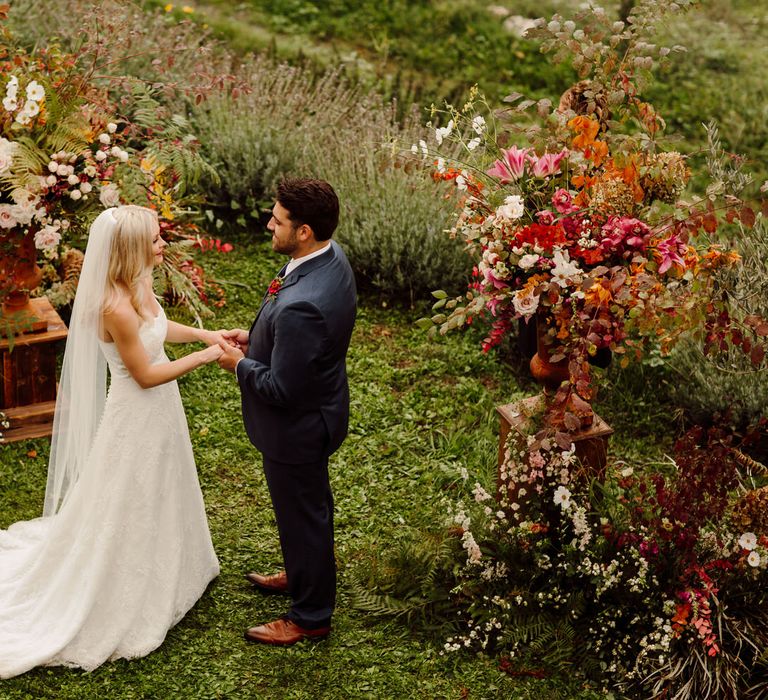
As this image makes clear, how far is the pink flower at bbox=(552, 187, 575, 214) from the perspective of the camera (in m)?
3.62

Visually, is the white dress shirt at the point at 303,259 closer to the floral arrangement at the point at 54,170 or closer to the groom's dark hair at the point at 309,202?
the groom's dark hair at the point at 309,202

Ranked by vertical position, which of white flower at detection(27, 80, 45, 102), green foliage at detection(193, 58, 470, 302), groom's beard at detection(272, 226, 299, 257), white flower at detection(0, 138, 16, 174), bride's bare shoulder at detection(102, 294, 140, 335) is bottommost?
green foliage at detection(193, 58, 470, 302)

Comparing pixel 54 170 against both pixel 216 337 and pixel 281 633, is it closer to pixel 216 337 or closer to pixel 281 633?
pixel 216 337

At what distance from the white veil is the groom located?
1.81ft

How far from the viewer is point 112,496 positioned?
404 centimetres

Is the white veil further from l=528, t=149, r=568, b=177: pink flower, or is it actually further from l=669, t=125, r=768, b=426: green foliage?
l=669, t=125, r=768, b=426: green foliage

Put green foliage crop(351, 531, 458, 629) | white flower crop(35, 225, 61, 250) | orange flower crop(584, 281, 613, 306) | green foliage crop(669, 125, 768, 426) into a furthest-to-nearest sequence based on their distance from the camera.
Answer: green foliage crop(669, 125, 768, 426) < white flower crop(35, 225, 61, 250) < green foliage crop(351, 531, 458, 629) < orange flower crop(584, 281, 613, 306)

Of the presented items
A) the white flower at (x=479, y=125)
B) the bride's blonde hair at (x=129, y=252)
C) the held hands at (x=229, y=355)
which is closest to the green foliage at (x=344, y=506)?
the held hands at (x=229, y=355)

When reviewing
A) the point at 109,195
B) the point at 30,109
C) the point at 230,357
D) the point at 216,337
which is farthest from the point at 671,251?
the point at 30,109

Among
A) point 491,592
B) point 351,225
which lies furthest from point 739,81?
point 491,592

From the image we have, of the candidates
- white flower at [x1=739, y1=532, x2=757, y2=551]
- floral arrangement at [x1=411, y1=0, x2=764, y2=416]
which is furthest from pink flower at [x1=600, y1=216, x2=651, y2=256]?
white flower at [x1=739, y1=532, x2=757, y2=551]

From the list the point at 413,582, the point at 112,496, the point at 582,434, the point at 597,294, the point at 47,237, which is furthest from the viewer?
the point at 47,237

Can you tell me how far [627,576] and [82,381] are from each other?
2429 mm

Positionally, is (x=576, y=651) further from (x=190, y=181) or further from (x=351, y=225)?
(x=190, y=181)
